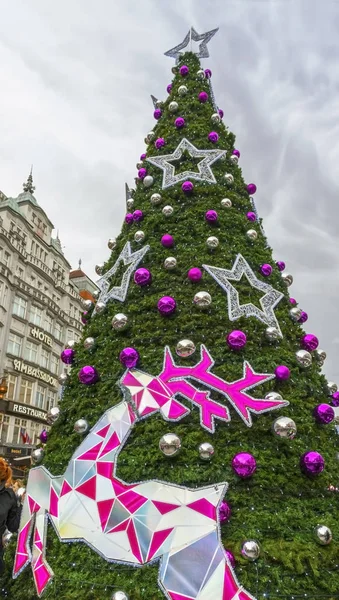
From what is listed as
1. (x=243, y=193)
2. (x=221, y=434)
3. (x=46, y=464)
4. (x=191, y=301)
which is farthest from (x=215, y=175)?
(x=46, y=464)

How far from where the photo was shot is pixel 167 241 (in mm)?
3678

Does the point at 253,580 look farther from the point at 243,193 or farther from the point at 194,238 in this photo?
the point at 243,193

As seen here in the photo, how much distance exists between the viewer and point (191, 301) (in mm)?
3307

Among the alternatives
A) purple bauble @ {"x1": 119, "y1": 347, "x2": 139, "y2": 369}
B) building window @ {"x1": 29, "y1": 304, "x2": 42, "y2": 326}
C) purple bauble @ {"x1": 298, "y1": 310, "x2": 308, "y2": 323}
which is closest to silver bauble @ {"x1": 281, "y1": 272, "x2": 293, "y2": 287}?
purple bauble @ {"x1": 298, "y1": 310, "x2": 308, "y2": 323}

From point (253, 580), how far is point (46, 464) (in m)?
1.66

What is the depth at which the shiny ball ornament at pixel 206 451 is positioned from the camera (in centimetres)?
252

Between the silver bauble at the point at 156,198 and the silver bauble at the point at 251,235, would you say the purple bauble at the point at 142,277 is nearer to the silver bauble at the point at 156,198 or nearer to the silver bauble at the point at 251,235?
the silver bauble at the point at 156,198

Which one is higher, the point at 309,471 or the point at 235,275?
the point at 235,275

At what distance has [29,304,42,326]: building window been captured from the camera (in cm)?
2687

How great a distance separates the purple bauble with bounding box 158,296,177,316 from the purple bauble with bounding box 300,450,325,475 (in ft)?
4.47

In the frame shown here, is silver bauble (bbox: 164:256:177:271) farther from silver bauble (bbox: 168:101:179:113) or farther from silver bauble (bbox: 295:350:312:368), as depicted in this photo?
silver bauble (bbox: 168:101:179:113)

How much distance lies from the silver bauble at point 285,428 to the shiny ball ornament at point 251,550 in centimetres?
66

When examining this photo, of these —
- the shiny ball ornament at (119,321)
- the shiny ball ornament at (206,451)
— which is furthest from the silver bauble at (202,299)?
the shiny ball ornament at (206,451)

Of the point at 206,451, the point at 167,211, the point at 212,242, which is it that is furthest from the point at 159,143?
the point at 206,451
